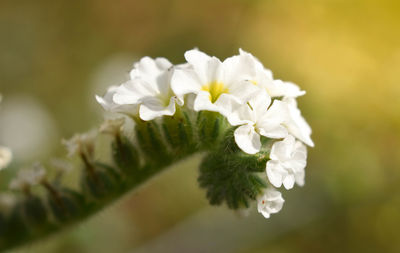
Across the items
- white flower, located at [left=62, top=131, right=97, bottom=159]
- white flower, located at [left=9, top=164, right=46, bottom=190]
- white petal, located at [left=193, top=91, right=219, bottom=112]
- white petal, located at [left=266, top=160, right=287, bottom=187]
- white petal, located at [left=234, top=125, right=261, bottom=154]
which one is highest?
white flower, located at [left=9, top=164, right=46, bottom=190]

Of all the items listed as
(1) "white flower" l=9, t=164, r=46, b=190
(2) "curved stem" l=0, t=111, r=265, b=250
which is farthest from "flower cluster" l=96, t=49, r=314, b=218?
(1) "white flower" l=9, t=164, r=46, b=190

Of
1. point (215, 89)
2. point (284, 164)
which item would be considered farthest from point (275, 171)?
point (215, 89)

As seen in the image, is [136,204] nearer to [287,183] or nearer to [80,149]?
[80,149]

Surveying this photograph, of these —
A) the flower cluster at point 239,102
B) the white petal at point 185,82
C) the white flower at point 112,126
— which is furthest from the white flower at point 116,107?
the white petal at point 185,82

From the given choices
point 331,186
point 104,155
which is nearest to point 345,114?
point 331,186

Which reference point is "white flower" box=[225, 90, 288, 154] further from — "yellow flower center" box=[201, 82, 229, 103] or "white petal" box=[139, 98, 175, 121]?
"white petal" box=[139, 98, 175, 121]

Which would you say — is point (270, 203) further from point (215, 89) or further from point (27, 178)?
point (27, 178)

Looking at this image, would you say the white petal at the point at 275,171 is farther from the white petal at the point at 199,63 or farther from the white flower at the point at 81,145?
the white flower at the point at 81,145

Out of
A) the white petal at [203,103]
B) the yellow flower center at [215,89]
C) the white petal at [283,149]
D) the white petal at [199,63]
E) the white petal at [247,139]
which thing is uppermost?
the white petal at [199,63]
